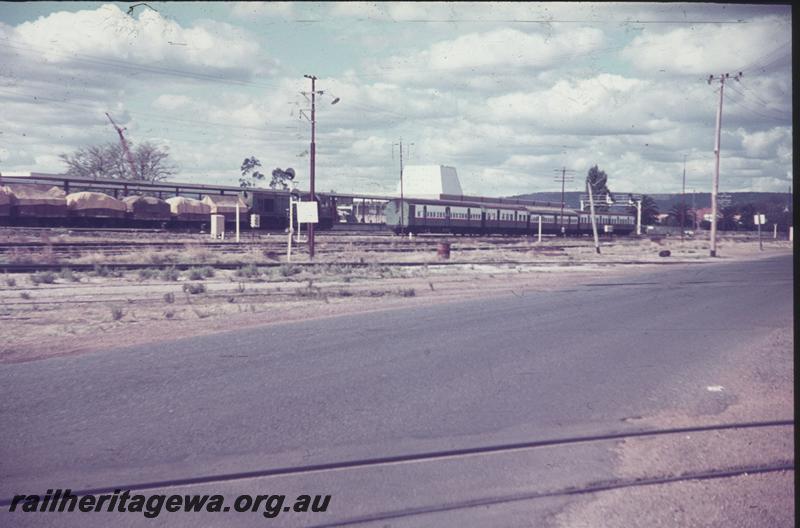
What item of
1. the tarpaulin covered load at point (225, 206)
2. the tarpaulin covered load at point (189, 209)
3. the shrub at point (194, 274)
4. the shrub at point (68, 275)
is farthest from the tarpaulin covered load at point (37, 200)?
the shrub at point (194, 274)

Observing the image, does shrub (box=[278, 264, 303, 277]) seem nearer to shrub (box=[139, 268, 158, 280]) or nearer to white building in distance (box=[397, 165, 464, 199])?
shrub (box=[139, 268, 158, 280])

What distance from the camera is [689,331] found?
12.0 meters

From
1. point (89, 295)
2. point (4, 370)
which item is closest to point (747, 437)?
point (4, 370)

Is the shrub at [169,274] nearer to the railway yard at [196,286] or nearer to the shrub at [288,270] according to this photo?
the railway yard at [196,286]

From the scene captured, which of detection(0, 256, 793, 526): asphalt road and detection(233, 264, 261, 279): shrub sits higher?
detection(233, 264, 261, 279): shrub

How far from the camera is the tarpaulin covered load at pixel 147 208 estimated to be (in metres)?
48.5

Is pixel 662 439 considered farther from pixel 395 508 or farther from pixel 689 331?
pixel 689 331

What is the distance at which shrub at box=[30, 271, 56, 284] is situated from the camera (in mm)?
19672

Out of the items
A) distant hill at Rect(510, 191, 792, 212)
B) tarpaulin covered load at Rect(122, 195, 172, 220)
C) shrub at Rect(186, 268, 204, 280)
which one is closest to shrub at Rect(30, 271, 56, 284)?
shrub at Rect(186, 268, 204, 280)

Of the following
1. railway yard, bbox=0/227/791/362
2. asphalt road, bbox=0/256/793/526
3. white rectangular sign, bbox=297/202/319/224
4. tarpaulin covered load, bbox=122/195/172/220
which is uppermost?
tarpaulin covered load, bbox=122/195/172/220

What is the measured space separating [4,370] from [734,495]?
26.5 feet

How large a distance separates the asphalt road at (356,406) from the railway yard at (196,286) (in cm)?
200

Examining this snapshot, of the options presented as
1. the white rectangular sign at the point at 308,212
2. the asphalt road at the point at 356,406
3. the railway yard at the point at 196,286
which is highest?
the white rectangular sign at the point at 308,212

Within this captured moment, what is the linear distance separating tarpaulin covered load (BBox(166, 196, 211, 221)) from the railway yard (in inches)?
584
